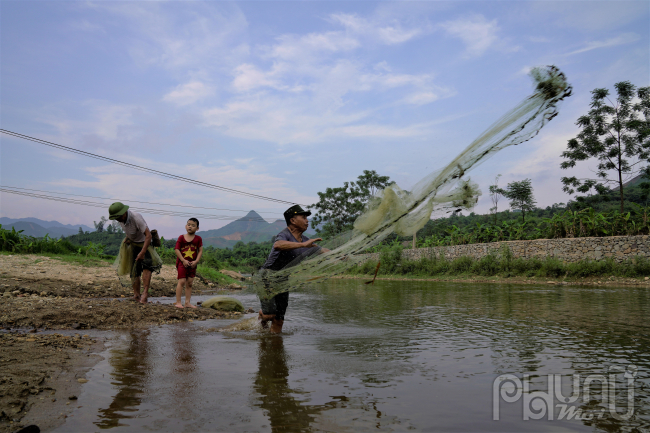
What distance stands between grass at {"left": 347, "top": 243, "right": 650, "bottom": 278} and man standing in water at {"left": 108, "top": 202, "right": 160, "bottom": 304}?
10163mm

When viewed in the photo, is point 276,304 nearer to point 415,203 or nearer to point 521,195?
point 415,203

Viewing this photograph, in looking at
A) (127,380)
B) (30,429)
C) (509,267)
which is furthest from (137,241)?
(509,267)

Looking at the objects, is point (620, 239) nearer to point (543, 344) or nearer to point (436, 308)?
point (436, 308)

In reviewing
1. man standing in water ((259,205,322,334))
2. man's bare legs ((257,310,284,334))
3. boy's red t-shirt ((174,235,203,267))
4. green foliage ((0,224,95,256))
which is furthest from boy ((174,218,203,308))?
green foliage ((0,224,95,256))

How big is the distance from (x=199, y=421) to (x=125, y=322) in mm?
4116

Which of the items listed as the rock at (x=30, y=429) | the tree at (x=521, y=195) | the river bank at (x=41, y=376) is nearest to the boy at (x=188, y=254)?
the river bank at (x=41, y=376)

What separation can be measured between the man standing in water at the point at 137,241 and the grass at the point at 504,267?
10163 mm

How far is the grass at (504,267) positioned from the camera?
17812 mm

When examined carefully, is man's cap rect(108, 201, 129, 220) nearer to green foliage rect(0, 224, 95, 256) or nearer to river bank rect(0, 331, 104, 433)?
river bank rect(0, 331, 104, 433)

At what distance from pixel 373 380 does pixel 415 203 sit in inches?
92.4

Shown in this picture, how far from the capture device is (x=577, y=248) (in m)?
20.5

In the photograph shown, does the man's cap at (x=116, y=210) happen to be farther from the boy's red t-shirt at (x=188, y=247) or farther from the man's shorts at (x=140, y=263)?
the boy's red t-shirt at (x=188, y=247)

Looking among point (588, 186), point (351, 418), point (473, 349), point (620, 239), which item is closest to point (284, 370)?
point (351, 418)

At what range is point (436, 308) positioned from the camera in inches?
352
